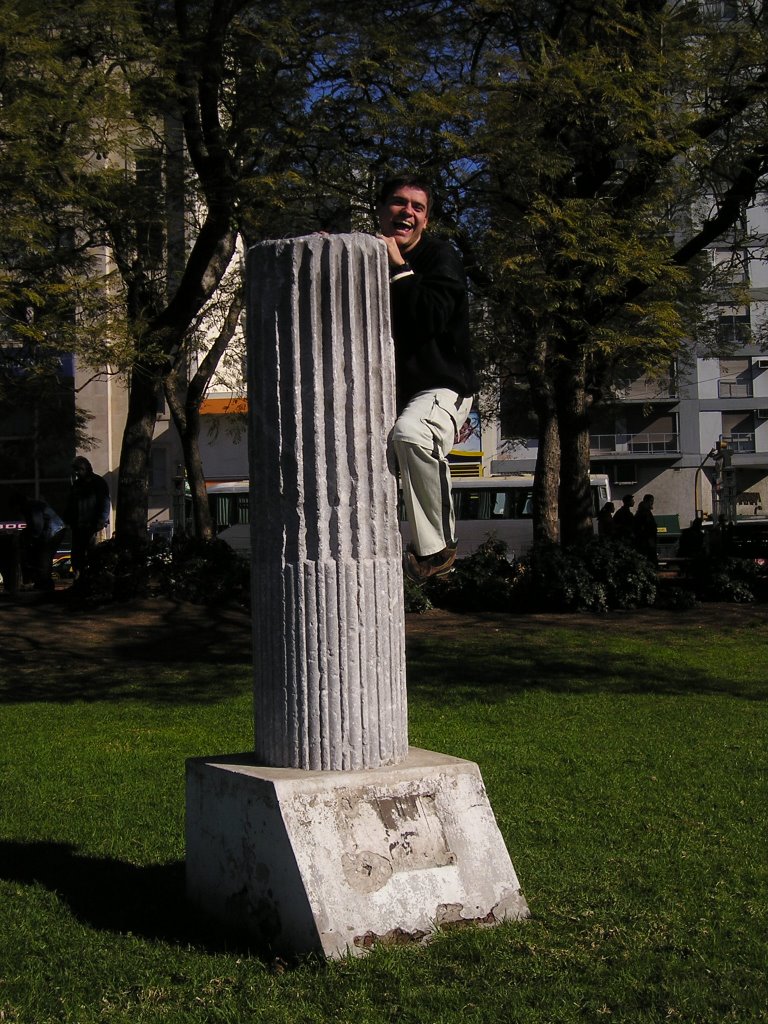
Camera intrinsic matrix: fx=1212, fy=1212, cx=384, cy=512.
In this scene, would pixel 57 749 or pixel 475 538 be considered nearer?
pixel 57 749

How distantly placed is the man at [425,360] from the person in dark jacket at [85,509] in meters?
14.1

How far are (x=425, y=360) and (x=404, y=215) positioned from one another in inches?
24.5

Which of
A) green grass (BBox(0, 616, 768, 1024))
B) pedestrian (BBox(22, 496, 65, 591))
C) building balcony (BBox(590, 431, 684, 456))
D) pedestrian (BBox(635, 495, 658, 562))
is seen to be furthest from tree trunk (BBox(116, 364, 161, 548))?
building balcony (BBox(590, 431, 684, 456))

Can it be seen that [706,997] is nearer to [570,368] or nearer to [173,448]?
[570,368]

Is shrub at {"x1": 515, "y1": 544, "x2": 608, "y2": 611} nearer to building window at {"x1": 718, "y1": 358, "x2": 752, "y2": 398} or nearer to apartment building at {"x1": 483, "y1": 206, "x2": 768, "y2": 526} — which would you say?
apartment building at {"x1": 483, "y1": 206, "x2": 768, "y2": 526}

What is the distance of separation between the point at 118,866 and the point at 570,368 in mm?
13750

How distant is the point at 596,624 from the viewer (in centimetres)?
1681

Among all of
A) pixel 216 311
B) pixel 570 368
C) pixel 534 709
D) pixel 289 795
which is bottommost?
pixel 534 709

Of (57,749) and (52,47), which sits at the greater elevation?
(52,47)

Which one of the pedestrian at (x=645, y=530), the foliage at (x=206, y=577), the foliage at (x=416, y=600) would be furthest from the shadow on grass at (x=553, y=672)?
the pedestrian at (x=645, y=530)

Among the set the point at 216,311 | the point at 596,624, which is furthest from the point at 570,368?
the point at 216,311

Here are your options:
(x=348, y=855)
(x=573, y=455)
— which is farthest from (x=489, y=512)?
(x=348, y=855)

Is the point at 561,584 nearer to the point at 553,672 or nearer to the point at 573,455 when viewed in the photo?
the point at 573,455

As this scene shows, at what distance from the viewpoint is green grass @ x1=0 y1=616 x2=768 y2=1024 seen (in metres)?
3.89
